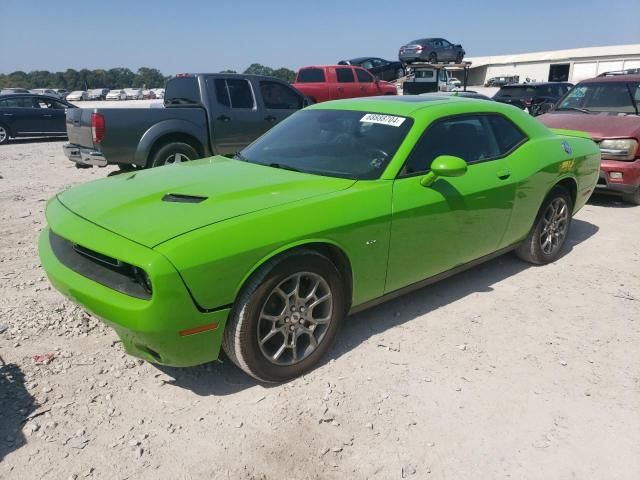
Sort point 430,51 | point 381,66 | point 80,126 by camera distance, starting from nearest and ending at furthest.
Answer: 1. point 80,126
2. point 381,66
3. point 430,51

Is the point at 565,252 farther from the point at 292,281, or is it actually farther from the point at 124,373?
the point at 124,373

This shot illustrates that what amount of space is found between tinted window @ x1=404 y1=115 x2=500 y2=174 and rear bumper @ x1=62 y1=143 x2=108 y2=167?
489 centimetres

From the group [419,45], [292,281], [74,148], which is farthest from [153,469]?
[419,45]

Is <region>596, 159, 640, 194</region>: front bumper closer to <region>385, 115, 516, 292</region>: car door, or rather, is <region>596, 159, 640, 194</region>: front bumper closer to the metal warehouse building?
<region>385, 115, 516, 292</region>: car door

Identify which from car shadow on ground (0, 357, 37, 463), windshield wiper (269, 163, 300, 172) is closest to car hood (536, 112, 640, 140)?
windshield wiper (269, 163, 300, 172)

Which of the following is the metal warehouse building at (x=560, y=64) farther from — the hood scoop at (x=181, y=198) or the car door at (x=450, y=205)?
the hood scoop at (x=181, y=198)

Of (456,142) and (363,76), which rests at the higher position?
(363,76)

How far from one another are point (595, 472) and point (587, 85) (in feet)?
24.6

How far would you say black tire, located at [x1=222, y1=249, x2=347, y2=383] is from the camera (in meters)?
2.62

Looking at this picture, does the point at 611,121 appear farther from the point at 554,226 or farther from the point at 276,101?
the point at 276,101

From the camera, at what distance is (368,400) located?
2.79 metres

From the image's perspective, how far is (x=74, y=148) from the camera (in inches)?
286

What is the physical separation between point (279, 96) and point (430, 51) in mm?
18806

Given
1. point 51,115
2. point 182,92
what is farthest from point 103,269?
point 51,115
